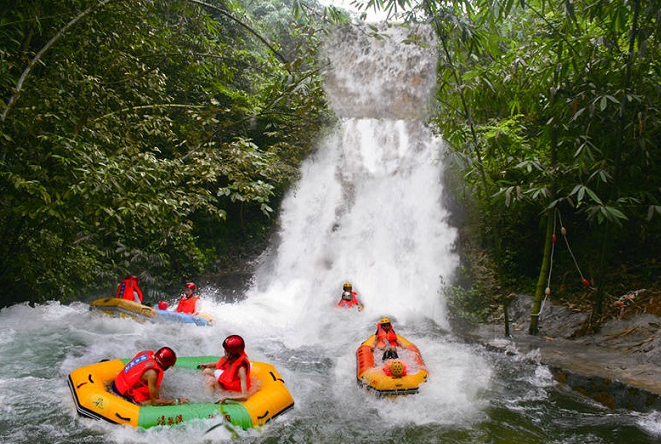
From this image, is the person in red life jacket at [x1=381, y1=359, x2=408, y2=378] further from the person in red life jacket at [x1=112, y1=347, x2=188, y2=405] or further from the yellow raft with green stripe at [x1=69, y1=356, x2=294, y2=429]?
the person in red life jacket at [x1=112, y1=347, x2=188, y2=405]

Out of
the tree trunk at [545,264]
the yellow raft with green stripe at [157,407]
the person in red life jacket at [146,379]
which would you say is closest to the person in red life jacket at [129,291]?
the yellow raft with green stripe at [157,407]

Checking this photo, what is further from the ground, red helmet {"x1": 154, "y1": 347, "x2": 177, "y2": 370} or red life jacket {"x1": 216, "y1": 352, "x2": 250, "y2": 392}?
red helmet {"x1": 154, "y1": 347, "x2": 177, "y2": 370}

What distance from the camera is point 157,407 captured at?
4395 millimetres

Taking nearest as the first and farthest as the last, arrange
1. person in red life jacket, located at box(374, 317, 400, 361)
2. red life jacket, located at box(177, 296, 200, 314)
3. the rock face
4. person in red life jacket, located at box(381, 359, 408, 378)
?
the rock face, person in red life jacket, located at box(381, 359, 408, 378), person in red life jacket, located at box(374, 317, 400, 361), red life jacket, located at box(177, 296, 200, 314)

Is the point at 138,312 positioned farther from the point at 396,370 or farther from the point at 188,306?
the point at 396,370

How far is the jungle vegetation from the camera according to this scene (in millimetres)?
5180

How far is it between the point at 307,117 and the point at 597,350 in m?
5.10

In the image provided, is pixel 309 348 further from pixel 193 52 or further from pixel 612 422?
pixel 193 52

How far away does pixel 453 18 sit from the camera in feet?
16.3

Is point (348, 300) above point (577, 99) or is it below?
below

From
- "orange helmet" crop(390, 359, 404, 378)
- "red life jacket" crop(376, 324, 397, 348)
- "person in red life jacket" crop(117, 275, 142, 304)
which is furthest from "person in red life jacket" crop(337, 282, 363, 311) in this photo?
"orange helmet" crop(390, 359, 404, 378)

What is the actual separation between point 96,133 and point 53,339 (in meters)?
3.62

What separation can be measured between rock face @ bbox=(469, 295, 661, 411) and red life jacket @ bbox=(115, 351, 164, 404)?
4.61 m

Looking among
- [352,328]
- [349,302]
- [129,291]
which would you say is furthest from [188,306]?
[349,302]
